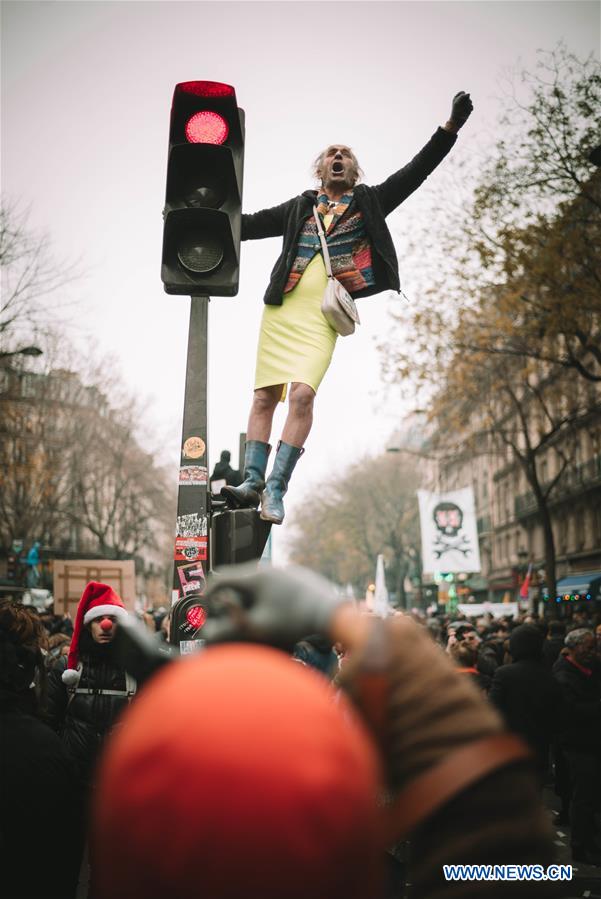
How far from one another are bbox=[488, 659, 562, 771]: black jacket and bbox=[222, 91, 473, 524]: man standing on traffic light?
4351mm

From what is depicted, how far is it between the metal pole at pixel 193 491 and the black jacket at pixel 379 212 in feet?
1.67

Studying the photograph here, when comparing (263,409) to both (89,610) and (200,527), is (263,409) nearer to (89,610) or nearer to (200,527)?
(200,527)

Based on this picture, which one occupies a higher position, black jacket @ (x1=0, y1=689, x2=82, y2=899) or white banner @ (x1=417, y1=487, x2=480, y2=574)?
white banner @ (x1=417, y1=487, x2=480, y2=574)

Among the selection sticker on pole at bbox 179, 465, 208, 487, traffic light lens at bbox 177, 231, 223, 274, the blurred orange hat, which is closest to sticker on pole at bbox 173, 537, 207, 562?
sticker on pole at bbox 179, 465, 208, 487

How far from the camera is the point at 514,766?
4.55 feet

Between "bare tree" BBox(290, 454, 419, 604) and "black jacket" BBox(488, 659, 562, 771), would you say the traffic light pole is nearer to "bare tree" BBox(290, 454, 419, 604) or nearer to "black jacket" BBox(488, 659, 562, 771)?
"black jacket" BBox(488, 659, 562, 771)

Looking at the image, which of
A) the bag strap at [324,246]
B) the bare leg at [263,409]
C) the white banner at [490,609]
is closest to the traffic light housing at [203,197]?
the bag strap at [324,246]

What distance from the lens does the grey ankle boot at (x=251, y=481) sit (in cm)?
384

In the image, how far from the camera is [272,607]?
52.9 inches

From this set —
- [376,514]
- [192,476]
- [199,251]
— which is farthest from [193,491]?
[376,514]

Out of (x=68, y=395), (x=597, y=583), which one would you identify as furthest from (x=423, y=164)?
(x=68, y=395)

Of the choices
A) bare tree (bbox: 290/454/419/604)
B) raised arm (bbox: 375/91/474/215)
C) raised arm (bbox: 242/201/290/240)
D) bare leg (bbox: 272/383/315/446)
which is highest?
bare tree (bbox: 290/454/419/604)

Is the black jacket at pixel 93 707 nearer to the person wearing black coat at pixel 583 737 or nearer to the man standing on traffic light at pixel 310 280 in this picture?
the man standing on traffic light at pixel 310 280

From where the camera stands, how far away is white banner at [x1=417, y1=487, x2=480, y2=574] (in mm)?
25281
